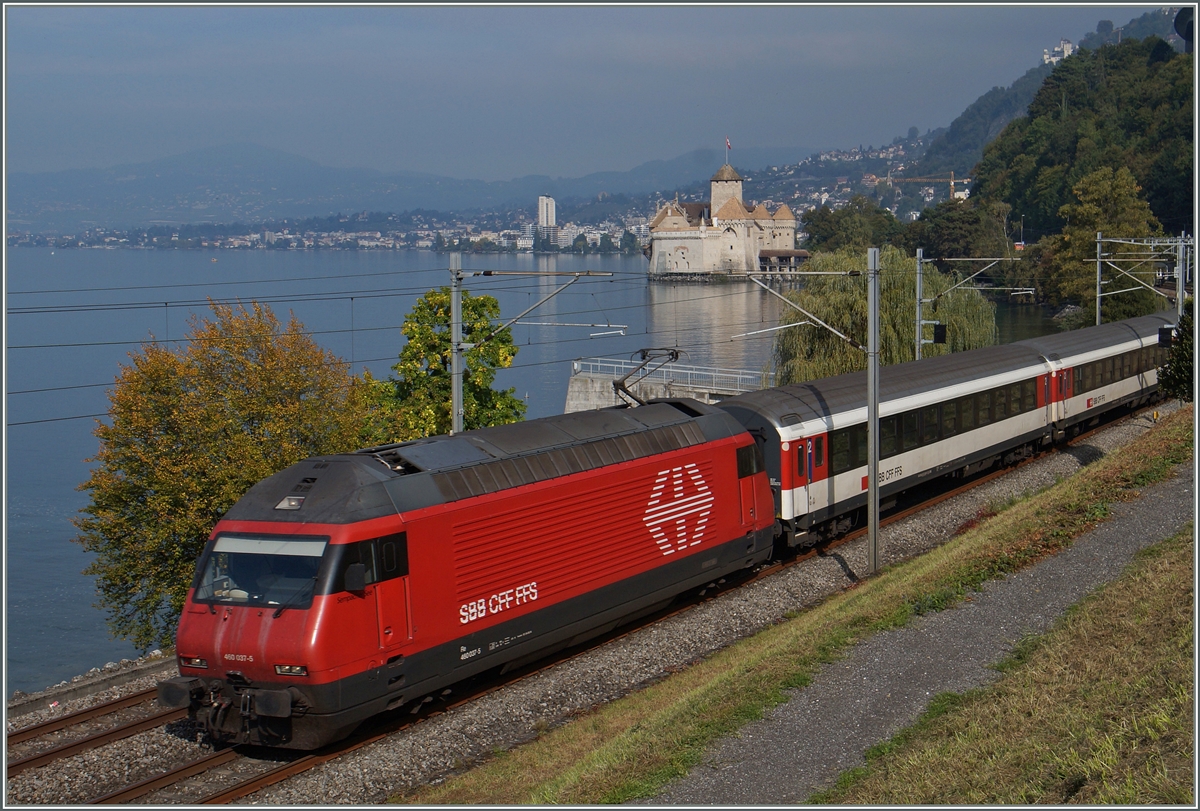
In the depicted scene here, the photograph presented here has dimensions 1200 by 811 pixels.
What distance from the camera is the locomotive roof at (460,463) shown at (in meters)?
13.0

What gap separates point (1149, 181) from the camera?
111938 millimetres

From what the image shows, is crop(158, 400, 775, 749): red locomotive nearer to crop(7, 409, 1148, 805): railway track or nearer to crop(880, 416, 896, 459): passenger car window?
crop(7, 409, 1148, 805): railway track

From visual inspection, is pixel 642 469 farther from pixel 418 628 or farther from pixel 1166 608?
pixel 1166 608

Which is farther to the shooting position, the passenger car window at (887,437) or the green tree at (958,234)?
the green tree at (958,234)

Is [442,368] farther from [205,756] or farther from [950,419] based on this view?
[205,756]

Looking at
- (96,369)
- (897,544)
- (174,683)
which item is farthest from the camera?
(96,369)

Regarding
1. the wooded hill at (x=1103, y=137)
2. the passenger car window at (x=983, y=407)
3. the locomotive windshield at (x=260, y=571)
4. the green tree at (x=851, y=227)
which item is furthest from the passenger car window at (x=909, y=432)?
the green tree at (x=851, y=227)

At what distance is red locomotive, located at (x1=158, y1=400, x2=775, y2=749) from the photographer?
1230 centimetres

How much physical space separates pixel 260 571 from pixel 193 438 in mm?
13840

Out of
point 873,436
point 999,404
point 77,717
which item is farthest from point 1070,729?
point 999,404

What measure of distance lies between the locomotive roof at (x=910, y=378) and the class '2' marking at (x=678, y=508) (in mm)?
3256

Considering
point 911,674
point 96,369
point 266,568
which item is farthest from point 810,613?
point 96,369

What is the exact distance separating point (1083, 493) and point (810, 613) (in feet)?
21.3

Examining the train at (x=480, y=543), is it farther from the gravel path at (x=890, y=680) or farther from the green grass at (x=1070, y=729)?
the green grass at (x=1070, y=729)
